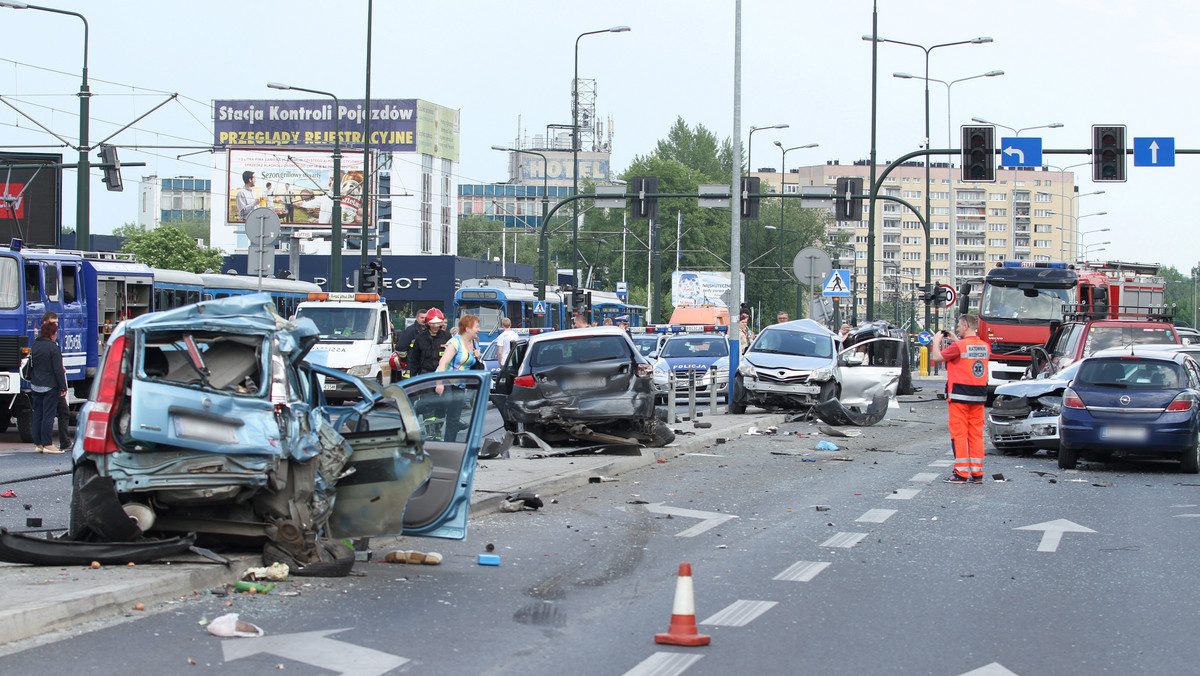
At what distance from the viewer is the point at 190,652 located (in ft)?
19.5

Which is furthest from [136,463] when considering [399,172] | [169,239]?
[399,172]

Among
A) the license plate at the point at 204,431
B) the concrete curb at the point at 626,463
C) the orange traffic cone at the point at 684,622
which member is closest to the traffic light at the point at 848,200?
the concrete curb at the point at 626,463

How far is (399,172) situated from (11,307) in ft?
236

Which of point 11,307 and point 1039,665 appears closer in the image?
point 1039,665

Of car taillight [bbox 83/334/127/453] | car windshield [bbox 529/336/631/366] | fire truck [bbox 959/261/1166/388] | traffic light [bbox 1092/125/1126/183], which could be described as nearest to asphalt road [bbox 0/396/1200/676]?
car taillight [bbox 83/334/127/453]

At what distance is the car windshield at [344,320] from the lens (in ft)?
78.7

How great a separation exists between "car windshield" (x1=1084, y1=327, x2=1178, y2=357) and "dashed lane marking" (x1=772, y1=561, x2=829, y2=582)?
1360 centimetres

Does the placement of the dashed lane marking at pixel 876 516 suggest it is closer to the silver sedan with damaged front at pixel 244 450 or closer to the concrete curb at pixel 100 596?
the silver sedan with damaged front at pixel 244 450

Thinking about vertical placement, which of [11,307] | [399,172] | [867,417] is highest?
[399,172]

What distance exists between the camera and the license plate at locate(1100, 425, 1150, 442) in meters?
14.6

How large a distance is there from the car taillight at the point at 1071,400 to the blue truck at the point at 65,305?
13.0m

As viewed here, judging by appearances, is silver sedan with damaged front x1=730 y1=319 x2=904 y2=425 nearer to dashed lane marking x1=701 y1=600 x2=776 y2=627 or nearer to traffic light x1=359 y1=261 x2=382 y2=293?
traffic light x1=359 y1=261 x2=382 y2=293

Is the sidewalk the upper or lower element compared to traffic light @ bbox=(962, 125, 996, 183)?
lower

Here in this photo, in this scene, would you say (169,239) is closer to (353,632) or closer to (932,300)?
(932,300)
